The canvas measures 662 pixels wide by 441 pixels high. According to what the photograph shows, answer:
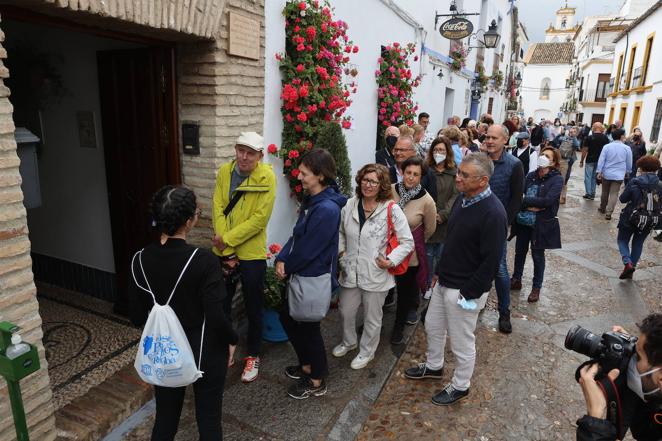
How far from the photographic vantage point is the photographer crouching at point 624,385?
178 cm

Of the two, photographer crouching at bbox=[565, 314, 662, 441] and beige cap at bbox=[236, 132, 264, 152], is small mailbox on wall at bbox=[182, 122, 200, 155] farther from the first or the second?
photographer crouching at bbox=[565, 314, 662, 441]

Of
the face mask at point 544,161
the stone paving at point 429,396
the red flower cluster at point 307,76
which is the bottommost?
the stone paving at point 429,396

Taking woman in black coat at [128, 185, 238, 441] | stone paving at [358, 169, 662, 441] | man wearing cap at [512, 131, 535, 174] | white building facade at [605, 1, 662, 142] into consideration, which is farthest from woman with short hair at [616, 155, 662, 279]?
white building facade at [605, 1, 662, 142]

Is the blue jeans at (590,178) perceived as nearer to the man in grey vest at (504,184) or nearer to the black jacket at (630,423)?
the man in grey vest at (504,184)

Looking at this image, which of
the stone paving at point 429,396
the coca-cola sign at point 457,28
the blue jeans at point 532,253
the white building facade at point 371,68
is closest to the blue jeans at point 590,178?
the white building facade at point 371,68

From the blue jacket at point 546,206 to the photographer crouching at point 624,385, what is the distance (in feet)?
10.1

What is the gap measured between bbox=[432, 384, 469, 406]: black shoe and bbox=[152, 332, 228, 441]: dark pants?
169cm

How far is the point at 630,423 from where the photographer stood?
1933mm

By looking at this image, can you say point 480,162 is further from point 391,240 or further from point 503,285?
point 503,285

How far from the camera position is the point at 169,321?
208cm

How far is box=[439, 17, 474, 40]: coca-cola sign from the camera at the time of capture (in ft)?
28.8

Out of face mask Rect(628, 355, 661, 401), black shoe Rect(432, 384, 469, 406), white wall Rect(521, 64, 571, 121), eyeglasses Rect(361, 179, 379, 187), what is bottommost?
black shoe Rect(432, 384, 469, 406)

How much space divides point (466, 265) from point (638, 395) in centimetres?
133

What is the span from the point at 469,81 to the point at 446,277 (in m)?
12.3
